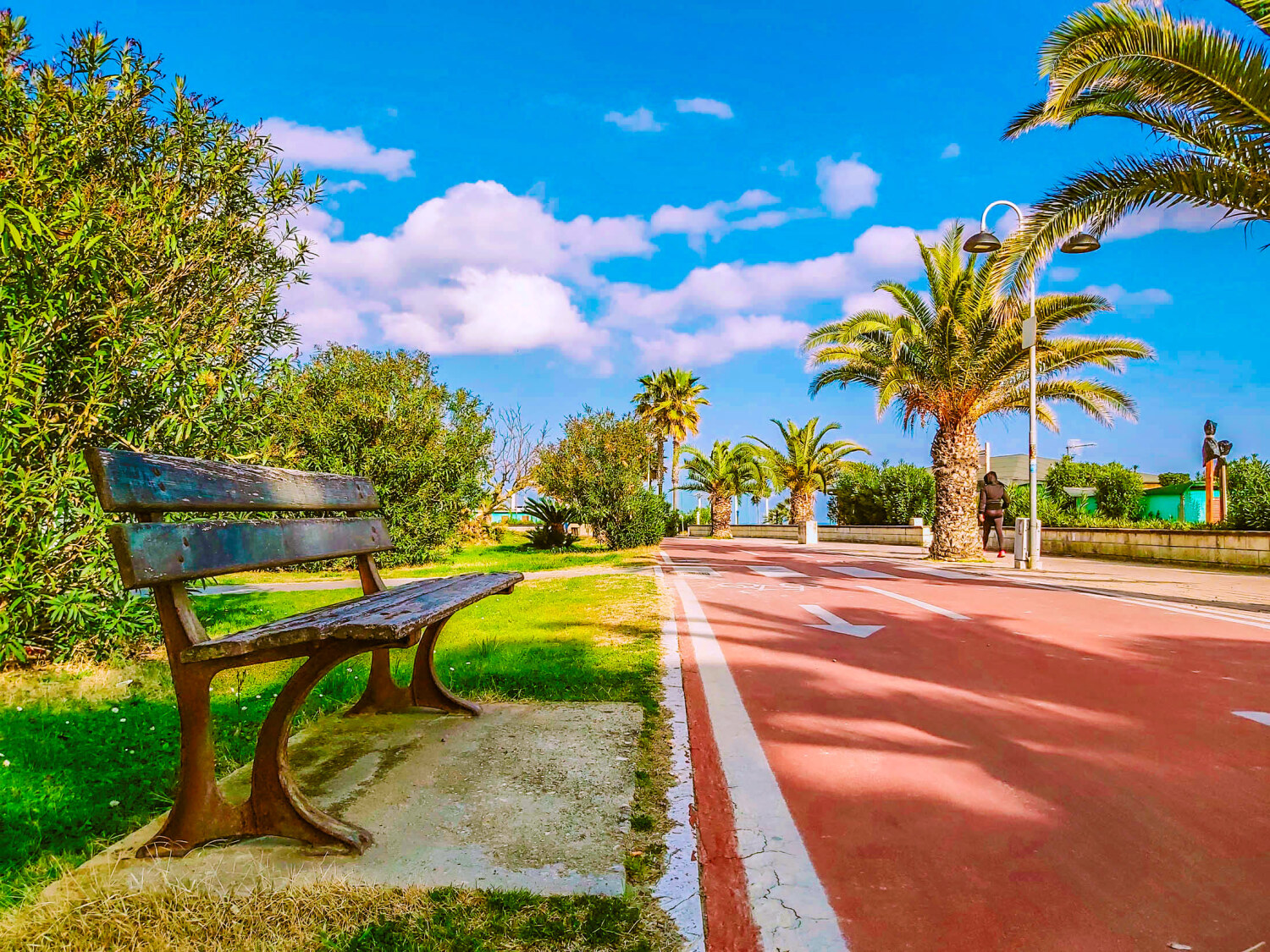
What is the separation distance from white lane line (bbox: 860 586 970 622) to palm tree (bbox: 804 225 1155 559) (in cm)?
813

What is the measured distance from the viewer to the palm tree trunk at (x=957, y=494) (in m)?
18.5

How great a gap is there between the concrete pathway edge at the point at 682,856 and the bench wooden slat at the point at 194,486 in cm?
209

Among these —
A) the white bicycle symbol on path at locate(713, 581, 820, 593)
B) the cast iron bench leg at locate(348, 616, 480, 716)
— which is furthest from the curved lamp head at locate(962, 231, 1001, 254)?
the cast iron bench leg at locate(348, 616, 480, 716)

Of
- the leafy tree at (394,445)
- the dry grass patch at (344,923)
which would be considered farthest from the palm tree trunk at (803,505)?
the dry grass patch at (344,923)

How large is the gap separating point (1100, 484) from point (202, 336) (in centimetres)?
3589

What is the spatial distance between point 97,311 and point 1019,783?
6369 millimetres

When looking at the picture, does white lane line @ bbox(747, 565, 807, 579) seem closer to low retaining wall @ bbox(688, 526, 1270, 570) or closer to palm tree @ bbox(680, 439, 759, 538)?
low retaining wall @ bbox(688, 526, 1270, 570)

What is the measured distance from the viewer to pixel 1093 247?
1233cm

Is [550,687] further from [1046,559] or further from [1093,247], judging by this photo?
[1046,559]

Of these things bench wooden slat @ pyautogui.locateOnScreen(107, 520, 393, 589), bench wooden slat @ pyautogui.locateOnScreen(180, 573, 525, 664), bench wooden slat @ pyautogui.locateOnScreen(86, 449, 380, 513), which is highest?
bench wooden slat @ pyautogui.locateOnScreen(86, 449, 380, 513)

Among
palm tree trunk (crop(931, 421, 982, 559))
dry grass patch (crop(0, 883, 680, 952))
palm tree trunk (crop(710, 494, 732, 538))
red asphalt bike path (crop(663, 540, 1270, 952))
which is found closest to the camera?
dry grass patch (crop(0, 883, 680, 952))

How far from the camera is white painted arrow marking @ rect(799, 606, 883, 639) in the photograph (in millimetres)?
7238

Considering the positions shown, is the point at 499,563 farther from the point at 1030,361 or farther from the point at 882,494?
the point at 882,494

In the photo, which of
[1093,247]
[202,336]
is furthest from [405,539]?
[1093,247]
